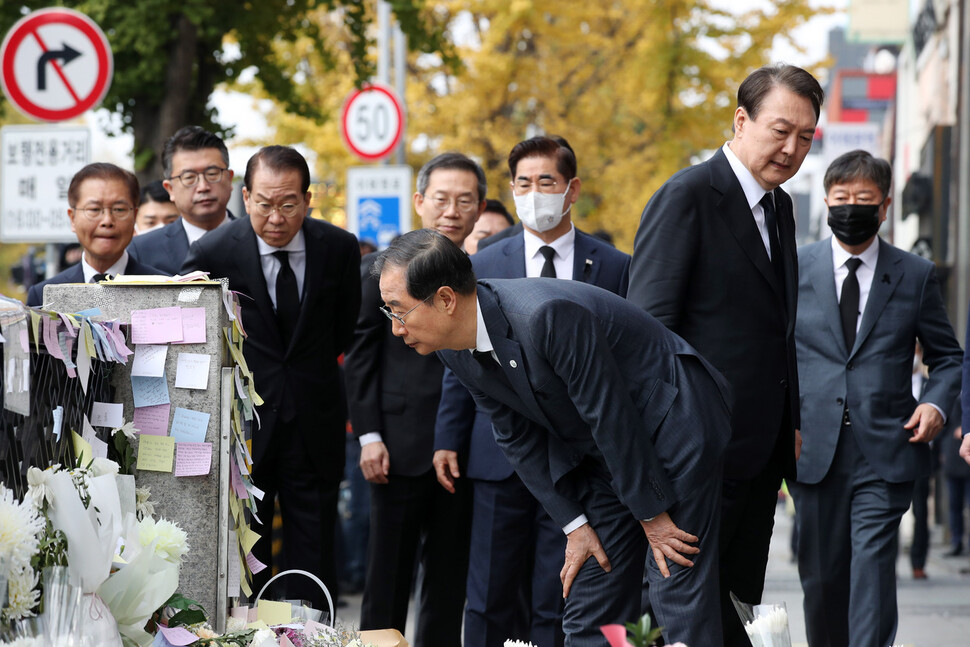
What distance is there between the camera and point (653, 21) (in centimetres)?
1945

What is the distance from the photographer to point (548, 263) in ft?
20.0

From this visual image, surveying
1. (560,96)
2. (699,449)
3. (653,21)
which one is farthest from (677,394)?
(560,96)

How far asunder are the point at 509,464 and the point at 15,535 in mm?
3019

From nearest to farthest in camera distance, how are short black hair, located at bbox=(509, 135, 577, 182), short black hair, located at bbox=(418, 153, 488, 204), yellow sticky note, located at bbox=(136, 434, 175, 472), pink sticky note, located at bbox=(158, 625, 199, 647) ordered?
pink sticky note, located at bbox=(158, 625, 199, 647) < yellow sticky note, located at bbox=(136, 434, 175, 472) < short black hair, located at bbox=(509, 135, 577, 182) < short black hair, located at bbox=(418, 153, 488, 204)

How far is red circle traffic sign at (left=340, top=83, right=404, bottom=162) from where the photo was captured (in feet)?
49.0

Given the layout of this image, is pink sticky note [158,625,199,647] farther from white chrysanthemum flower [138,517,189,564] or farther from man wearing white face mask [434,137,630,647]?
man wearing white face mask [434,137,630,647]

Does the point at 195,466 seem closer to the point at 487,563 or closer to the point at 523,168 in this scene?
the point at 487,563

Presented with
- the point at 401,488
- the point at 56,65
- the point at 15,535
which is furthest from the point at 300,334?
A: the point at 56,65

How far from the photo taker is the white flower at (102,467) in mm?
3744

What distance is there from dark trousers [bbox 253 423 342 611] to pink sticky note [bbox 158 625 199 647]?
189 centimetres

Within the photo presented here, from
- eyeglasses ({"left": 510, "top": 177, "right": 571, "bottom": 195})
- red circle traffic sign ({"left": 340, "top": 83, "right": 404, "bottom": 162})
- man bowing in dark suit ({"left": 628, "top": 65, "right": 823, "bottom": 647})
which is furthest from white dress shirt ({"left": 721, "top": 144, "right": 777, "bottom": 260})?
red circle traffic sign ({"left": 340, "top": 83, "right": 404, "bottom": 162})

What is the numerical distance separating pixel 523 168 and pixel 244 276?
57.7 inches

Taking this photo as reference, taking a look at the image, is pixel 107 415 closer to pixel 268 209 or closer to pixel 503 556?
pixel 268 209

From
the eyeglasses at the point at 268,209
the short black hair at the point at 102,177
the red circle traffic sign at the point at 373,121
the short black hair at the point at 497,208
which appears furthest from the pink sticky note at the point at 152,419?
the red circle traffic sign at the point at 373,121
